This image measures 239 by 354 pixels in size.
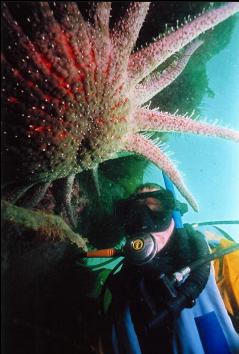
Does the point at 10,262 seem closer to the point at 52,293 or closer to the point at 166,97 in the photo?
the point at 52,293

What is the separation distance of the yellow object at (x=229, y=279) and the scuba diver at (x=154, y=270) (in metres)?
0.46

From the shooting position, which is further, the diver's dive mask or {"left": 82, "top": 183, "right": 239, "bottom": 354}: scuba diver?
the diver's dive mask

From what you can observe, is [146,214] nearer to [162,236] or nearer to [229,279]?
[162,236]

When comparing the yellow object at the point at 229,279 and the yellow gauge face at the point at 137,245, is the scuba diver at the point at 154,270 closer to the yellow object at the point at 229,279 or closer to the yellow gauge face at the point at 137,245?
the yellow gauge face at the point at 137,245

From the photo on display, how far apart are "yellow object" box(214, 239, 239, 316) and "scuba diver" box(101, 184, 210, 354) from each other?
46cm

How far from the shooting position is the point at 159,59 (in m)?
2.10

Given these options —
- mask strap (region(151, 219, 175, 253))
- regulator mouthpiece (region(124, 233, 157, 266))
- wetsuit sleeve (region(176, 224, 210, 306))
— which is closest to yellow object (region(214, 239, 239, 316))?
wetsuit sleeve (region(176, 224, 210, 306))

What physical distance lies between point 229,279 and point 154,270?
2.94ft

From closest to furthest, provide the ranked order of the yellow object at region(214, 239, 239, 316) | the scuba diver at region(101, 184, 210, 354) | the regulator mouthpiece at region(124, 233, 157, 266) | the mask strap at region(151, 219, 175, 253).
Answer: the scuba diver at region(101, 184, 210, 354)
the regulator mouthpiece at region(124, 233, 157, 266)
the yellow object at region(214, 239, 239, 316)
the mask strap at region(151, 219, 175, 253)

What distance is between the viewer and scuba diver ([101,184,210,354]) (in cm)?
253

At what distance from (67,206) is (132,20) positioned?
1.59 metres

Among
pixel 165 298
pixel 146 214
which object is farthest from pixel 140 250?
pixel 146 214

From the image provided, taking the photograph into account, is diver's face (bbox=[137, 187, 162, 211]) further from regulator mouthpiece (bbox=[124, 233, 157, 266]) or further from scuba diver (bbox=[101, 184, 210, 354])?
regulator mouthpiece (bbox=[124, 233, 157, 266])

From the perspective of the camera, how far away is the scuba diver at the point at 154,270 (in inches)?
99.6
